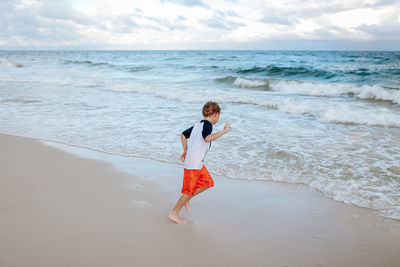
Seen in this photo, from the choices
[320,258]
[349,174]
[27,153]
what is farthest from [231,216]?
[27,153]

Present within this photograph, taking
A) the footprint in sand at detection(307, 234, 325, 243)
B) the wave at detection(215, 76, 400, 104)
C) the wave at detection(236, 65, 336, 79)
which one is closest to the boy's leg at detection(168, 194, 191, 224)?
the footprint in sand at detection(307, 234, 325, 243)

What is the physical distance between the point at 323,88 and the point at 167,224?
14.1 m

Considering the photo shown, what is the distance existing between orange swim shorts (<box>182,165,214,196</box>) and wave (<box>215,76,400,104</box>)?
37.8ft

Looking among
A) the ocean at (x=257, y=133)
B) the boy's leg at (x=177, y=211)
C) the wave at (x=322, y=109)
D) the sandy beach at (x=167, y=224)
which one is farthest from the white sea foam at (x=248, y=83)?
the boy's leg at (x=177, y=211)

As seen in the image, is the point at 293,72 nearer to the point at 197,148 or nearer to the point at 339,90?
the point at 339,90

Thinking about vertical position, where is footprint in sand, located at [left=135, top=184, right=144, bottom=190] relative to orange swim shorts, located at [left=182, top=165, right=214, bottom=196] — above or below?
below

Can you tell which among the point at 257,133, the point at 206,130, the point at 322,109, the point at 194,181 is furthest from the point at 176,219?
the point at 322,109

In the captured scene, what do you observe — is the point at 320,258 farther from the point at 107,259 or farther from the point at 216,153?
the point at 216,153

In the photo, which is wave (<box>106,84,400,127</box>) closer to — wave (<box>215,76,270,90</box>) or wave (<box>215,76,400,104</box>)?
wave (<box>215,76,400,104</box>)

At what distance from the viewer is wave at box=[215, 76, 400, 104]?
12595mm

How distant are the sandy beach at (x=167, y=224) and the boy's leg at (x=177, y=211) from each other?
0.06 m

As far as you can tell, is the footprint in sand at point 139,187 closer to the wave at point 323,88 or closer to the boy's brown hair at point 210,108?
the boy's brown hair at point 210,108

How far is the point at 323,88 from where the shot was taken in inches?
599

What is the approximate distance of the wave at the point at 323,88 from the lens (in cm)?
1259
